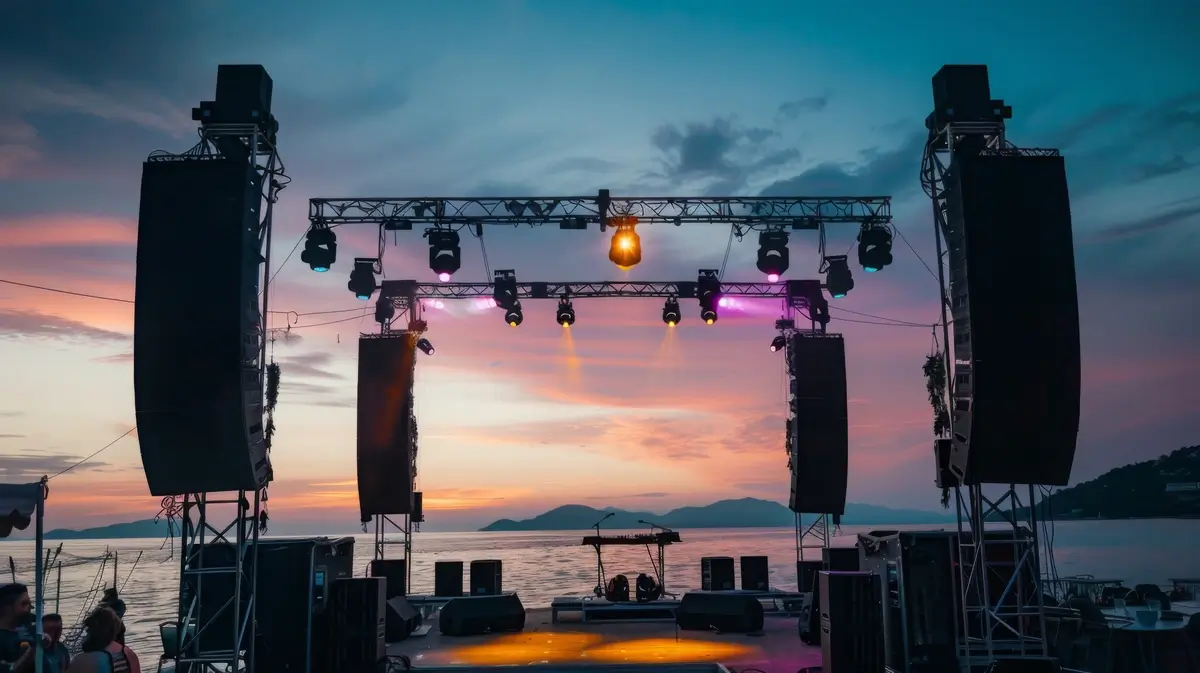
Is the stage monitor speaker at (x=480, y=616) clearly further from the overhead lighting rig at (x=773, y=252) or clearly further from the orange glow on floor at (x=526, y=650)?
the overhead lighting rig at (x=773, y=252)

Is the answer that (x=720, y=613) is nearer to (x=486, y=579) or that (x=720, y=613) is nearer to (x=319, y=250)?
(x=486, y=579)

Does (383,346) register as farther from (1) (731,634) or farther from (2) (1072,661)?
(2) (1072,661)

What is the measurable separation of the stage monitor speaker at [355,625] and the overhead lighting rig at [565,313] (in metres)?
7.96

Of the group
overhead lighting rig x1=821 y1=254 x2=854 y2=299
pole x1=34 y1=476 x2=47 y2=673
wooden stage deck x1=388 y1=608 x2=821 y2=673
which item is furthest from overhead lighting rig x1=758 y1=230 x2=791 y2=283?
pole x1=34 y1=476 x2=47 y2=673

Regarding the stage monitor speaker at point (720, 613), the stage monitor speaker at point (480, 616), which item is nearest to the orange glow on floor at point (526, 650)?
the stage monitor speaker at point (480, 616)

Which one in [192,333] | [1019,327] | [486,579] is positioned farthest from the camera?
[486,579]

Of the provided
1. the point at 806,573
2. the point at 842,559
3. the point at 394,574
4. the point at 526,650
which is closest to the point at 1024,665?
the point at 842,559

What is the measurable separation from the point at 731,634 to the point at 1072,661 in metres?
5.18

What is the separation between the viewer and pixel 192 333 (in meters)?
8.13

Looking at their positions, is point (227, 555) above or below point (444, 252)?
below

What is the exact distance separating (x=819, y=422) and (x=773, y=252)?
16.1 ft

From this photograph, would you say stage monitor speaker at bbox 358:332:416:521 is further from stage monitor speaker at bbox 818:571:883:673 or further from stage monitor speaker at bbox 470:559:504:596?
stage monitor speaker at bbox 818:571:883:673

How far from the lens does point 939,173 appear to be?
377 inches

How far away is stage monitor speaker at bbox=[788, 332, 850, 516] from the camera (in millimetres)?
17250
